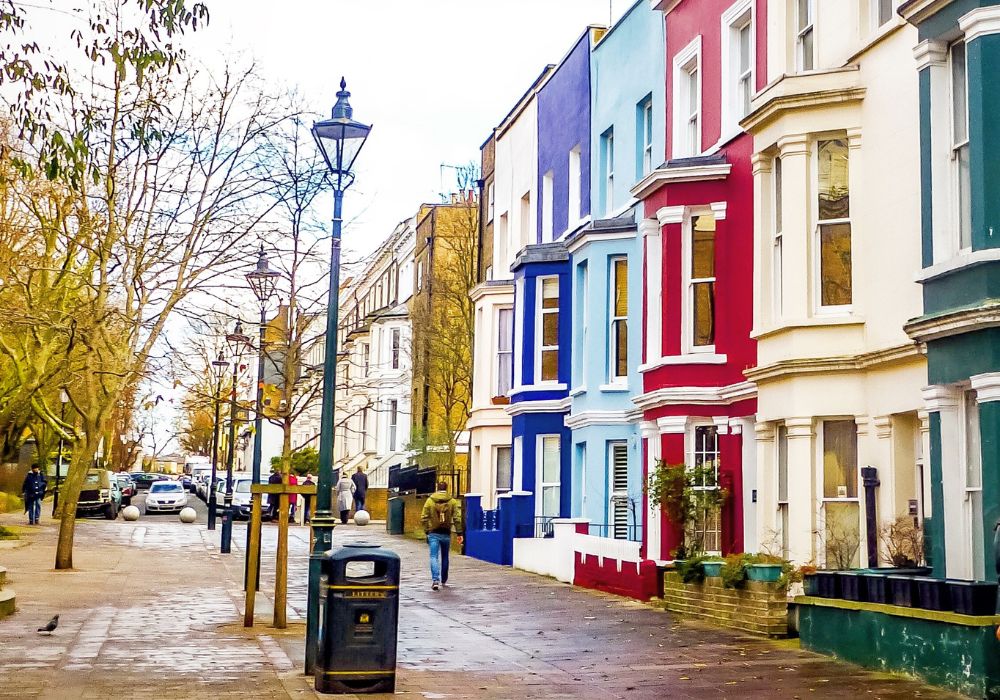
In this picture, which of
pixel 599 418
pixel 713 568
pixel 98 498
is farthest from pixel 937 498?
pixel 98 498

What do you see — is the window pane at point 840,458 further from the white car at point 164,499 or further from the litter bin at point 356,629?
the white car at point 164,499

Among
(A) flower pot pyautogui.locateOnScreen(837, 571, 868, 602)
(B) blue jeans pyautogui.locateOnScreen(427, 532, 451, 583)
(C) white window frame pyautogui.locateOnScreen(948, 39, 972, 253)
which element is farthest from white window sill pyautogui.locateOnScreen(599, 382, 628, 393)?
(C) white window frame pyautogui.locateOnScreen(948, 39, 972, 253)

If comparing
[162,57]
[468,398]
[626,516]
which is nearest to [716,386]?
[626,516]

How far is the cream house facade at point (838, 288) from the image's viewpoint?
649 inches

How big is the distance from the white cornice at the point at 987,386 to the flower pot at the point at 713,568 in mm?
6316

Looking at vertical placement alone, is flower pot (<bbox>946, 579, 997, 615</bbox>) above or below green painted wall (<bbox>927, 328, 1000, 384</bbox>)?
below

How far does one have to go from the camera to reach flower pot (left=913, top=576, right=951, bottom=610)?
39.6ft

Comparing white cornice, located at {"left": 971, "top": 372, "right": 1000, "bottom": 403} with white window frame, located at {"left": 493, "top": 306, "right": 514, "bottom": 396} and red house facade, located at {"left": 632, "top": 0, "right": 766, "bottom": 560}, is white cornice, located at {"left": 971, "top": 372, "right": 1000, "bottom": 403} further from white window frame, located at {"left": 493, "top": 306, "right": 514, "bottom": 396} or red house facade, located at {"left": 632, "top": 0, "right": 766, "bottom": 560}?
white window frame, located at {"left": 493, "top": 306, "right": 514, "bottom": 396}

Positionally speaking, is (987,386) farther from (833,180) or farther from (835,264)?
(833,180)

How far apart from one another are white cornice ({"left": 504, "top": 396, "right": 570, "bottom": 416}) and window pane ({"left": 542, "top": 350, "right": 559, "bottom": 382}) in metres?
0.55

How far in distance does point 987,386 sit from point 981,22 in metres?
3.59

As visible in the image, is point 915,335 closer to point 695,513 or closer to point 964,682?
point 964,682

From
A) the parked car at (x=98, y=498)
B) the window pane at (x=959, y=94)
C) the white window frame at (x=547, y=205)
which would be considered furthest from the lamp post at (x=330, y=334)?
the parked car at (x=98, y=498)

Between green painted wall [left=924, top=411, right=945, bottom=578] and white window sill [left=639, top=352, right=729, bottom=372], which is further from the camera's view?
white window sill [left=639, top=352, right=729, bottom=372]
